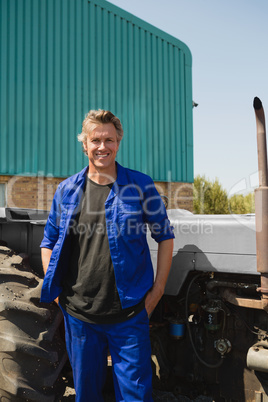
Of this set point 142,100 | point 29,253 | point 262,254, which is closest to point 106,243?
point 262,254

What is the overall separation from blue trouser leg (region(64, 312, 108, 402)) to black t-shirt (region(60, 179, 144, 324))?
0.08m

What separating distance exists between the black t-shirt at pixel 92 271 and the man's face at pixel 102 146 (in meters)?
0.12

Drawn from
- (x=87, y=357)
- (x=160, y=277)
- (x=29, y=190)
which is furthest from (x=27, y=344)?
(x=29, y=190)

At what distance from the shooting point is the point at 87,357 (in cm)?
203

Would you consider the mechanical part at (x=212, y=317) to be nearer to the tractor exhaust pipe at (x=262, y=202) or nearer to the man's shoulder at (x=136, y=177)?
the tractor exhaust pipe at (x=262, y=202)

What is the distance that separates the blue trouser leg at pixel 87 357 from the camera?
6.63ft

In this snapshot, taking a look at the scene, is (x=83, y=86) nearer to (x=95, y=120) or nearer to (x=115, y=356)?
(x=95, y=120)

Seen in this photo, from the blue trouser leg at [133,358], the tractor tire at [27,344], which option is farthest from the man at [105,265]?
the tractor tire at [27,344]

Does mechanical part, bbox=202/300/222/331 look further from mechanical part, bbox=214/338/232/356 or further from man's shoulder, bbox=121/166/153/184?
man's shoulder, bbox=121/166/153/184

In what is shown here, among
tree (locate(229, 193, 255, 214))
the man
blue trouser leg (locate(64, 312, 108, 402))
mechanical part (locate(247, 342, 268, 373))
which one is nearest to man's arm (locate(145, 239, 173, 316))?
the man

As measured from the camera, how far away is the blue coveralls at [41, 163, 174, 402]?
6.38ft

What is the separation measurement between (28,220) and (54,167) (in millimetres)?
7875

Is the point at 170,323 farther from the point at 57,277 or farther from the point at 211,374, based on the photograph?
the point at 57,277

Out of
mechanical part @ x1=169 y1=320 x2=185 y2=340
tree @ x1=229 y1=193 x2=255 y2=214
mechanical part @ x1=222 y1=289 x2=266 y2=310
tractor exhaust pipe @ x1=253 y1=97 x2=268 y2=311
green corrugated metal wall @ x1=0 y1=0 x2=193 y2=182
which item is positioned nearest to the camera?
tractor exhaust pipe @ x1=253 y1=97 x2=268 y2=311
